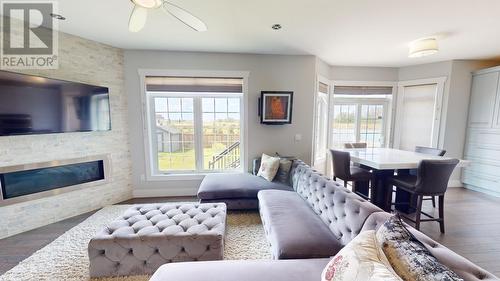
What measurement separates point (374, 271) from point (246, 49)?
3346 millimetres

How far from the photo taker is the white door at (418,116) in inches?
169

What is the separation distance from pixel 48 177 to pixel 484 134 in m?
7.24

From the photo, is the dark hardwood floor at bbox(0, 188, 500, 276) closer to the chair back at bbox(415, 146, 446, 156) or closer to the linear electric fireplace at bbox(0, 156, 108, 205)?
the linear electric fireplace at bbox(0, 156, 108, 205)

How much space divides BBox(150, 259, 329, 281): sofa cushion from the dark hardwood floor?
189 centimetres

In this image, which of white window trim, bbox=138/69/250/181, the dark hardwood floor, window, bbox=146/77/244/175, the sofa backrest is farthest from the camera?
window, bbox=146/77/244/175

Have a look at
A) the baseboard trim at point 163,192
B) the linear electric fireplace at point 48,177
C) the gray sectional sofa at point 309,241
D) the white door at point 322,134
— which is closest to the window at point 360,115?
the white door at point 322,134

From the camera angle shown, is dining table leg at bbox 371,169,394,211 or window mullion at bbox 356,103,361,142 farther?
window mullion at bbox 356,103,361,142

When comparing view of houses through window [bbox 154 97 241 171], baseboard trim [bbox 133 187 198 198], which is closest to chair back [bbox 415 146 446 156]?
view of houses through window [bbox 154 97 241 171]

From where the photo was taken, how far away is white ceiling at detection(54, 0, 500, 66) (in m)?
2.13

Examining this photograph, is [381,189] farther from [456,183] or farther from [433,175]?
[456,183]

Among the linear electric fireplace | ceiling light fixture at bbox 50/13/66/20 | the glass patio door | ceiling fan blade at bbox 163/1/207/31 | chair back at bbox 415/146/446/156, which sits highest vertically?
ceiling light fixture at bbox 50/13/66/20

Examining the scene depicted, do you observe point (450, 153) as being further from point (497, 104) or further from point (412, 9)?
point (412, 9)

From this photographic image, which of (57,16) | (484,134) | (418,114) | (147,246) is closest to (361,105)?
(418,114)

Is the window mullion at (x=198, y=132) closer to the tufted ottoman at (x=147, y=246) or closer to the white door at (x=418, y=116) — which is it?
the tufted ottoman at (x=147, y=246)
